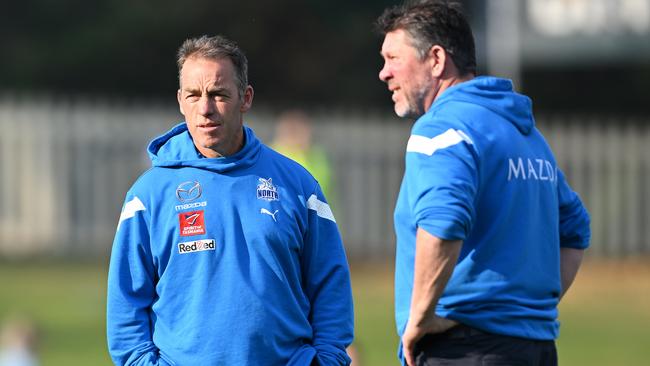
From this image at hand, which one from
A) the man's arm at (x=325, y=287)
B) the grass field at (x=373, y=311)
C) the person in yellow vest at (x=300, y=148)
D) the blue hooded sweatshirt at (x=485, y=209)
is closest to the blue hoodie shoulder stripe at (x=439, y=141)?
the blue hooded sweatshirt at (x=485, y=209)

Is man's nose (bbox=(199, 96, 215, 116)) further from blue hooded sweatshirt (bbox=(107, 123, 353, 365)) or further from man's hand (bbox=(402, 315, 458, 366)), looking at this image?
man's hand (bbox=(402, 315, 458, 366))

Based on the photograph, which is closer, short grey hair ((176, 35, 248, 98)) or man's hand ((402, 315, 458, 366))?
short grey hair ((176, 35, 248, 98))

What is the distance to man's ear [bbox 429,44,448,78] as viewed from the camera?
5270 mm

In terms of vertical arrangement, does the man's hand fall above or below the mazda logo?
below

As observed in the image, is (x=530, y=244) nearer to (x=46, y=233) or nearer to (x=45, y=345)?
(x=45, y=345)

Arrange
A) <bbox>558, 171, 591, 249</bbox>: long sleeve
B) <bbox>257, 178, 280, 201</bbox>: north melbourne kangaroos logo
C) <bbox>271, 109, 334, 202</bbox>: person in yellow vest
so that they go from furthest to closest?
<bbox>271, 109, 334, 202</bbox>: person in yellow vest → <bbox>558, 171, 591, 249</bbox>: long sleeve → <bbox>257, 178, 280, 201</bbox>: north melbourne kangaroos logo

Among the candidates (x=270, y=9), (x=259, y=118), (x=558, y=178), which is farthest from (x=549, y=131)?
(x=558, y=178)

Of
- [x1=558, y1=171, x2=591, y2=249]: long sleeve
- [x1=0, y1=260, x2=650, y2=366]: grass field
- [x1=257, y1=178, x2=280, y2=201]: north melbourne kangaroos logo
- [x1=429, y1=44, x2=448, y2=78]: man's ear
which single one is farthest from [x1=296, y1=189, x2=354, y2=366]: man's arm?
[x1=0, y1=260, x2=650, y2=366]: grass field

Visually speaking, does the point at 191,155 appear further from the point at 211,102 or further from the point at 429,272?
the point at 429,272

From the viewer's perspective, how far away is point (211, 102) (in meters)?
4.79

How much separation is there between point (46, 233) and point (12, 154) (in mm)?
1312

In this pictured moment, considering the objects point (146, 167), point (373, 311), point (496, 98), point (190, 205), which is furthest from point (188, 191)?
point (146, 167)

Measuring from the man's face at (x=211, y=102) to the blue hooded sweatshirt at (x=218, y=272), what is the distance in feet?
0.30

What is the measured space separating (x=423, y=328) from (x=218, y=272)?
0.84 meters
